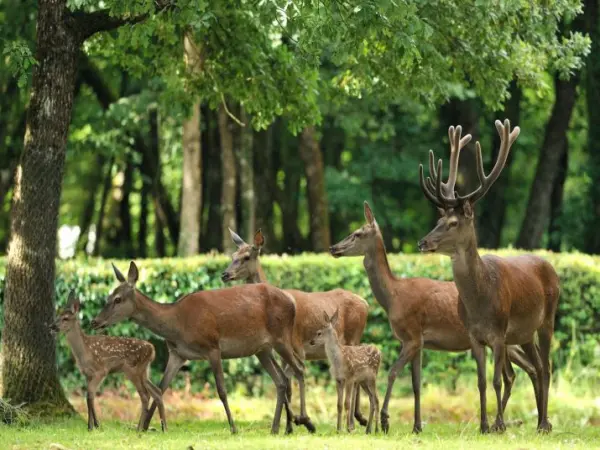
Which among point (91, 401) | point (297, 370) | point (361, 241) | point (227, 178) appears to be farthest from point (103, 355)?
point (227, 178)

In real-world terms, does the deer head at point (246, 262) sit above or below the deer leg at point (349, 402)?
above

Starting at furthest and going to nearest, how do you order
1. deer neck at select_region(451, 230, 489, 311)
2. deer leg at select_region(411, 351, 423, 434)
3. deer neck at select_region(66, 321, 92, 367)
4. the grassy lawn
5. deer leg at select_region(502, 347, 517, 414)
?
deer leg at select_region(502, 347, 517, 414)
deer neck at select_region(66, 321, 92, 367)
deer leg at select_region(411, 351, 423, 434)
deer neck at select_region(451, 230, 489, 311)
the grassy lawn

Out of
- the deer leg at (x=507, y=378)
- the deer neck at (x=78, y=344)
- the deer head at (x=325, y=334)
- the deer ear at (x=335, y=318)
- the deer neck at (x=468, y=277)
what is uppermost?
the deer neck at (x=468, y=277)

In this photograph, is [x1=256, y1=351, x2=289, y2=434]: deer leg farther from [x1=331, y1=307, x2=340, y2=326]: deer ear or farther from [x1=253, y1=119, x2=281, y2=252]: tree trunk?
[x1=253, y1=119, x2=281, y2=252]: tree trunk

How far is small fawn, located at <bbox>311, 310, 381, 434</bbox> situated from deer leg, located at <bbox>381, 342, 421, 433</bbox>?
0.11 metres

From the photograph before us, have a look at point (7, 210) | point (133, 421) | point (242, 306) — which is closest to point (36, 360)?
point (133, 421)

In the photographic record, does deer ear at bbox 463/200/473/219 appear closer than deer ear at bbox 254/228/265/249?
Yes

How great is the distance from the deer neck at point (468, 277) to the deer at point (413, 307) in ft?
2.34

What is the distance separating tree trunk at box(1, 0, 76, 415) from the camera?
13828mm

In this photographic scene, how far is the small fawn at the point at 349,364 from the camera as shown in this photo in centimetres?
1259

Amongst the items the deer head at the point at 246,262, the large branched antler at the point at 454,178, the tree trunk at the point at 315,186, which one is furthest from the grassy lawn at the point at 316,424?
the tree trunk at the point at 315,186

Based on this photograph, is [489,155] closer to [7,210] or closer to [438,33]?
[7,210]

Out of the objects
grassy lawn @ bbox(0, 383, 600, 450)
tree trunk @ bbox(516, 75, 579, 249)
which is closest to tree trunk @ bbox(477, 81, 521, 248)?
tree trunk @ bbox(516, 75, 579, 249)

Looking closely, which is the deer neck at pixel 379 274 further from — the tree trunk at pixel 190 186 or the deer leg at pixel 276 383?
the tree trunk at pixel 190 186
